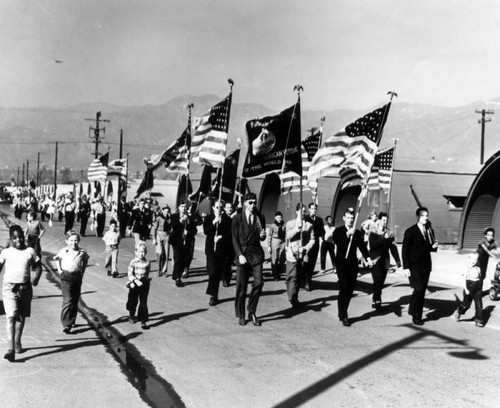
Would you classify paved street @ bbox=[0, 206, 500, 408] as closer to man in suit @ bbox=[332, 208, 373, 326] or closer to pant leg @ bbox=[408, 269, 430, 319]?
pant leg @ bbox=[408, 269, 430, 319]

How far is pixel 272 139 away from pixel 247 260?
328 cm

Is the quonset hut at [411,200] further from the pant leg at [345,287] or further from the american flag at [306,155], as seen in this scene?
the pant leg at [345,287]

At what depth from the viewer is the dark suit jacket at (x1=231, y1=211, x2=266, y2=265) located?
29.5 ft

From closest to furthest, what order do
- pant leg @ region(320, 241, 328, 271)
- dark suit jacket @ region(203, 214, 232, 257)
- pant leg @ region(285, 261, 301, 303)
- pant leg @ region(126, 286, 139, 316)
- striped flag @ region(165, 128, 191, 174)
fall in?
pant leg @ region(126, 286, 139, 316)
pant leg @ region(285, 261, 301, 303)
dark suit jacket @ region(203, 214, 232, 257)
pant leg @ region(320, 241, 328, 271)
striped flag @ region(165, 128, 191, 174)

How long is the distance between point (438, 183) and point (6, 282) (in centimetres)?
2654

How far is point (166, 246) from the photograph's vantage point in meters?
14.5

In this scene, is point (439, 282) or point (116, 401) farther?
point (439, 282)

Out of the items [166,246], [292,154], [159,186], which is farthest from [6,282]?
[159,186]

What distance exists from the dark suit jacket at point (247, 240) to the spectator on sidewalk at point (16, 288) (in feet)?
10.1

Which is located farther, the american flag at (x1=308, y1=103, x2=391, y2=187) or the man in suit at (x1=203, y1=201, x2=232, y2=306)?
the american flag at (x1=308, y1=103, x2=391, y2=187)

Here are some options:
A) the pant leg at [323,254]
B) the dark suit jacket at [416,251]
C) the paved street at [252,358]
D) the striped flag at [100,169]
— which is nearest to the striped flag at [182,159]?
the pant leg at [323,254]

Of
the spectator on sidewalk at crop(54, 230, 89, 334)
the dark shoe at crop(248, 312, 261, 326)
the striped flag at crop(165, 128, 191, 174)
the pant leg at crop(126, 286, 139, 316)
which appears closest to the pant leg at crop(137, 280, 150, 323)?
the pant leg at crop(126, 286, 139, 316)

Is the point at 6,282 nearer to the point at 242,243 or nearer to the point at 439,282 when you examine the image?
the point at 242,243

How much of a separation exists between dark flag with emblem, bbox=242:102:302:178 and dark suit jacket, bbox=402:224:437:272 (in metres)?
3.03
